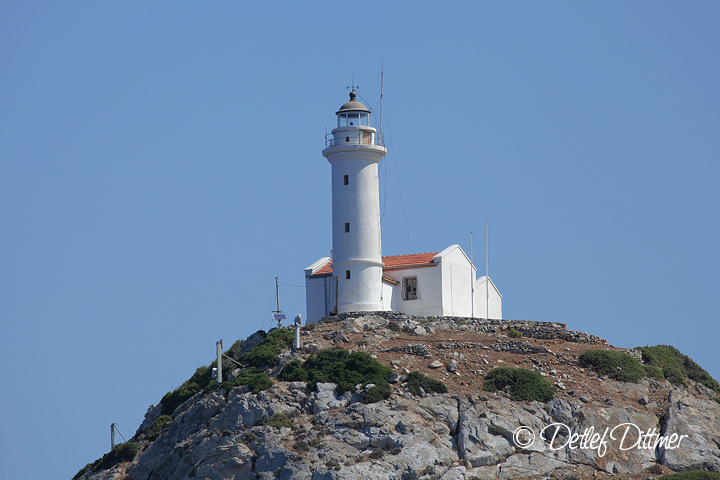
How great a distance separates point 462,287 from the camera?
55.6m

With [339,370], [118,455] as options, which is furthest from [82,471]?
[339,370]

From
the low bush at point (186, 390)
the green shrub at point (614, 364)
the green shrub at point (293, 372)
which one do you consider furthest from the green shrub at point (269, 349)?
the green shrub at point (614, 364)

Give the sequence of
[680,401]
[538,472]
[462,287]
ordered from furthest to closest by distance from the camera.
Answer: [462,287] → [680,401] → [538,472]

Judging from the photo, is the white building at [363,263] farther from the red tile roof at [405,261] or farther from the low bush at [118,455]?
the low bush at [118,455]

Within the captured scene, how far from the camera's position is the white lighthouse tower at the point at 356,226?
170ft

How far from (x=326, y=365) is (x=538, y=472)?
10568 mm

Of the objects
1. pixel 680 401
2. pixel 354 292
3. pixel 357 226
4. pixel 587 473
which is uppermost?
pixel 357 226

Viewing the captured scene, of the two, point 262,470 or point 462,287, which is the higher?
point 462,287

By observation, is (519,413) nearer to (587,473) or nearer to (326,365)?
(587,473)

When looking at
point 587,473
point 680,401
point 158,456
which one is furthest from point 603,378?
point 158,456
